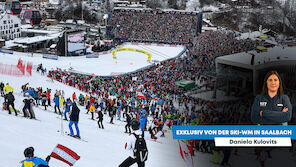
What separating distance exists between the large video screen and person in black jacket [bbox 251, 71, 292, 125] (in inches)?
1220

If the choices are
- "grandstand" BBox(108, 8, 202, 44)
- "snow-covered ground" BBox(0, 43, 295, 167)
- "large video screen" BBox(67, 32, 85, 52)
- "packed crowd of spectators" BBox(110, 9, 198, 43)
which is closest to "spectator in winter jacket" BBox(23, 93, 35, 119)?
"snow-covered ground" BBox(0, 43, 295, 167)

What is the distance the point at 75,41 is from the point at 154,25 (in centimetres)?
1805

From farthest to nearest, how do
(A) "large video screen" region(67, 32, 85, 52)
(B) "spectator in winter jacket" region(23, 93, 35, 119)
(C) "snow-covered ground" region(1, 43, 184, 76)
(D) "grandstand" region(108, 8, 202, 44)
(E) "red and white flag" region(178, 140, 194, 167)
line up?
(D) "grandstand" region(108, 8, 202, 44) < (A) "large video screen" region(67, 32, 85, 52) < (C) "snow-covered ground" region(1, 43, 184, 76) < (B) "spectator in winter jacket" region(23, 93, 35, 119) < (E) "red and white flag" region(178, 140, 194, 167)

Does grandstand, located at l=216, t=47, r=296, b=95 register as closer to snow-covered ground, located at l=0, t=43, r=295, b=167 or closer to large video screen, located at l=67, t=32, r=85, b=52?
snow-covered ground, located at l=0, t=43, r=295, b=167

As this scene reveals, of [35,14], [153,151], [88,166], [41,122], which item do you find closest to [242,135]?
[153,151]

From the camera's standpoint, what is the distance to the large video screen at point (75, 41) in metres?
33.6

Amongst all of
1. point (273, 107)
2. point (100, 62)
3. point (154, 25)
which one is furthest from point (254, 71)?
point (154, 25)

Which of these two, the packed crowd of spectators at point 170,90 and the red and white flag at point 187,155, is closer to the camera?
the red and white flag at point 187,155

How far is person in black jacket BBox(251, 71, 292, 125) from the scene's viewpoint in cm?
477

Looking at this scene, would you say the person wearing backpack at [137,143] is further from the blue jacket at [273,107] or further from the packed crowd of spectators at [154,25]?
the packed crowd of spectators at [154,25]

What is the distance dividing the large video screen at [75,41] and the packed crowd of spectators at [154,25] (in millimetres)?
13215

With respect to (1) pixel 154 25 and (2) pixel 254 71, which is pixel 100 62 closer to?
(1) pixel 154 25

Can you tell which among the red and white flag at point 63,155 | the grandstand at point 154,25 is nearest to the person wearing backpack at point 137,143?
the red and white flag at point 63,155

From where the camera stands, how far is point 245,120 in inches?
352
